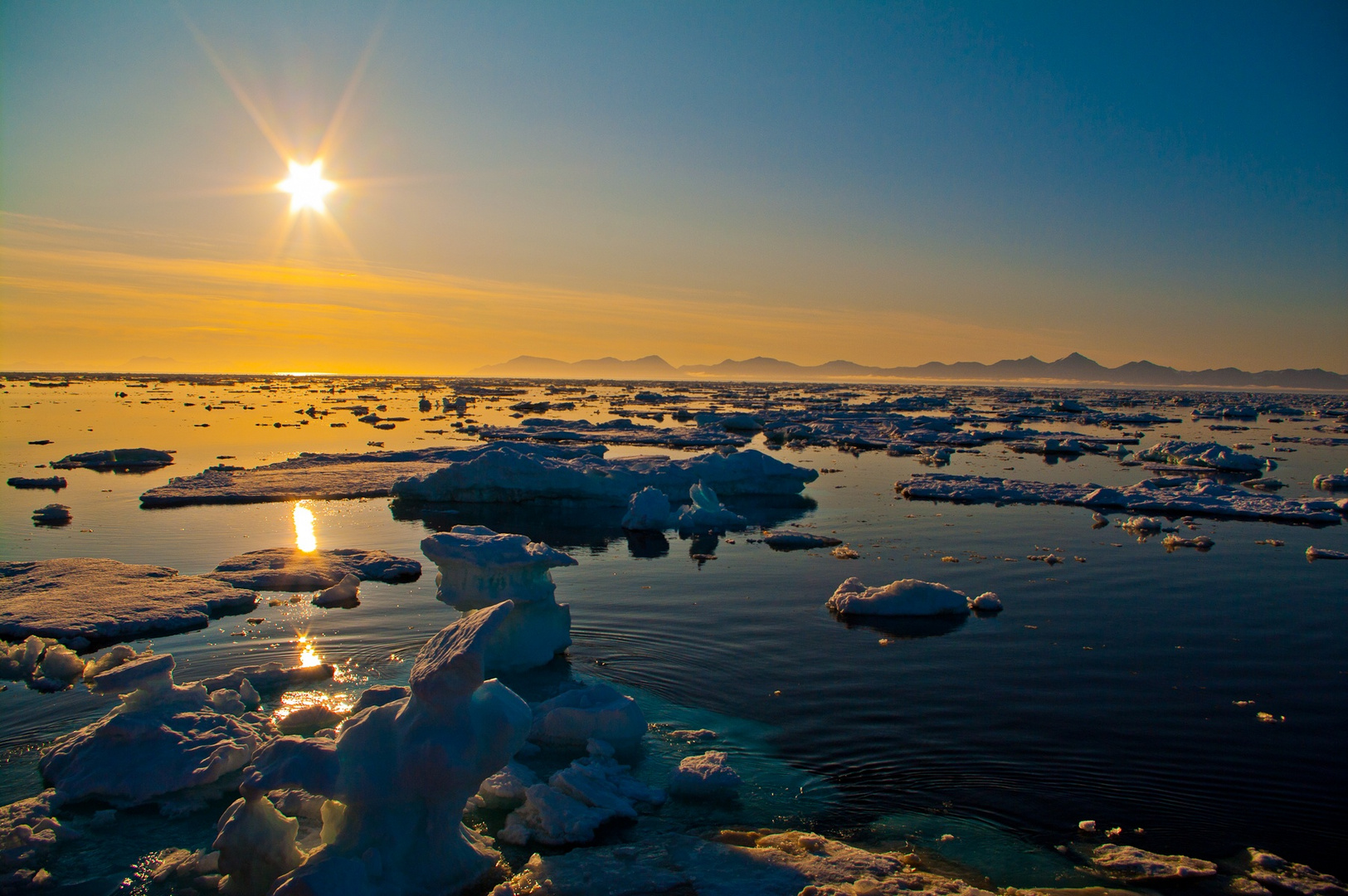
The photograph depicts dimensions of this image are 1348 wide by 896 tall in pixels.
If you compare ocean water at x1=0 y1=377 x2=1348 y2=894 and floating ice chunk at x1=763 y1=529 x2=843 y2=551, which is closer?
ocean water at x1=0 y1=377 x2=1348 y2=894

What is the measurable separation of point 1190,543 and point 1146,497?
5.37m

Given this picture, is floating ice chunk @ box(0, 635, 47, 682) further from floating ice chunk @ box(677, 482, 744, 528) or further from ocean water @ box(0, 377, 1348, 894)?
floating ice chunk @ box(677, 482, 744, 528)

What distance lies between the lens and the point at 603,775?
7559 millimetres

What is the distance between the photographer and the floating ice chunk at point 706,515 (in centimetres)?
2055

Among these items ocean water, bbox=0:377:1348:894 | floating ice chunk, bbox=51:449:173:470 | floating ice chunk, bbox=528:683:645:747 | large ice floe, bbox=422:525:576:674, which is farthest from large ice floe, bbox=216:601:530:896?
floating ice chunk, bbox=51:449:173:470

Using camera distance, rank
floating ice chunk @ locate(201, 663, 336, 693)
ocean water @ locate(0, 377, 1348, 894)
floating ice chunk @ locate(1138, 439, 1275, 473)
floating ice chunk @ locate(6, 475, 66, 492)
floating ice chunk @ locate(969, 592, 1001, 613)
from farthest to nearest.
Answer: floating ice chunk @ locate(1138, 439, 1275, 473), floating ice chunk @ locate(6, 475, 66, 492), floating ice chunk @ locate(969, 592, 1001, 613), floating ice chunk @ locate(201, 663, 336, 693), ocean water @ locate(0, 377, 1348, 894)

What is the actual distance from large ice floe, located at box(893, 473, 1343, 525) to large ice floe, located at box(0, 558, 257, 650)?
18520 millimetres

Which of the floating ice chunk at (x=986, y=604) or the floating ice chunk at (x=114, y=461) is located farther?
the floating ice chunk at (x=114, y=461)

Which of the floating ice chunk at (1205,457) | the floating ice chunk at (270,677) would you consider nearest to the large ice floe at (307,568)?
the floating ice chunk at (270,677)

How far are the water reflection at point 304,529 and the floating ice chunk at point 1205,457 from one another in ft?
102

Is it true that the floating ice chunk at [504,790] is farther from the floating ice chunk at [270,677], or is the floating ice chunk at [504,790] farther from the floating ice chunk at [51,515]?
the floating ice chunk at [51,515]

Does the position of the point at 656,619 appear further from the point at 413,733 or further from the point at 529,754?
the point at 413,733

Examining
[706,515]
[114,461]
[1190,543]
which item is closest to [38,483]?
[114,461]

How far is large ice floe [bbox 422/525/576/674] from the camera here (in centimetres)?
1099
